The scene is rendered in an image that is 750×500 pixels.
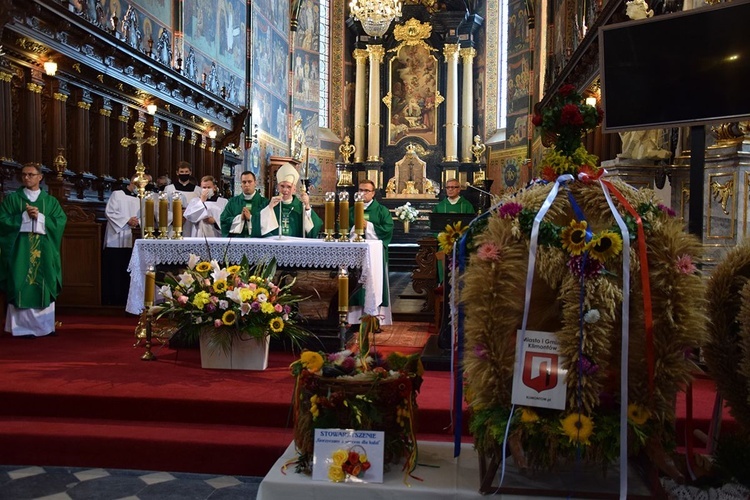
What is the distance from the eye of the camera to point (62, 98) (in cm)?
970

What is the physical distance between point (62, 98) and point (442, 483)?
340 inches

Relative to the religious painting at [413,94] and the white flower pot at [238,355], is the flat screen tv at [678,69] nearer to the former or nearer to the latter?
the white flower pot at [238,355]

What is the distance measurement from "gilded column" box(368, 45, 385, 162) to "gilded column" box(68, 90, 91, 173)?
14.8 metres

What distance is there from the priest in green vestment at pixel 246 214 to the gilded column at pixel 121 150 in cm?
444

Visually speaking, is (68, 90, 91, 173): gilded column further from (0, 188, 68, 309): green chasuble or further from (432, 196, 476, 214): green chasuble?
(432, 196, 476, 214): green chasuble

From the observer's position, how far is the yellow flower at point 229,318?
17.0 feet

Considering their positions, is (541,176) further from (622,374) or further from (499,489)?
(499,489)

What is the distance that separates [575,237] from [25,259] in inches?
245

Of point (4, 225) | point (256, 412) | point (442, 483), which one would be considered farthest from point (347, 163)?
point (442, 483)

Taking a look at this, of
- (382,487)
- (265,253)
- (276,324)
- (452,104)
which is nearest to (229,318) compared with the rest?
(276,324)

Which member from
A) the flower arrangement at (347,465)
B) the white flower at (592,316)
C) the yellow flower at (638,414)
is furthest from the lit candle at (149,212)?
the yellow flower at (638,414)

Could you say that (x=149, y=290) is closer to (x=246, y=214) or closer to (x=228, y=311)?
(x=228, y=311)

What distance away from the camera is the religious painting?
974 inches

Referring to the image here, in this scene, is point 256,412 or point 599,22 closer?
point 256,412
